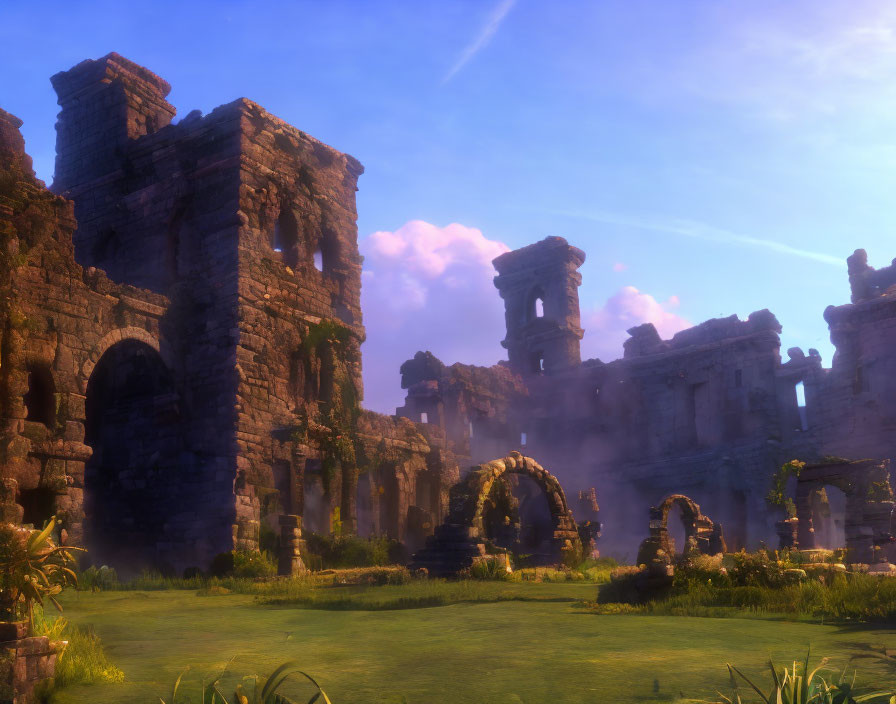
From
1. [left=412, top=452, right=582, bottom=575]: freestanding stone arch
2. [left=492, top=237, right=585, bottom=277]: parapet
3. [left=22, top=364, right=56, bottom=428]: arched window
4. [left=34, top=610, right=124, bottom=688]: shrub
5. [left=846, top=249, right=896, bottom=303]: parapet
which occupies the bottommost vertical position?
[left=34, top=610, right=124, bottom=688]: shrub

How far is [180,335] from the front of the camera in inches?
810

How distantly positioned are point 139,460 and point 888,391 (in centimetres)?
3069

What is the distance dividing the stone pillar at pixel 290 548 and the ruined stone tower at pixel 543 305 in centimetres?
3018

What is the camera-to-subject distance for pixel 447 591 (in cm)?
1232

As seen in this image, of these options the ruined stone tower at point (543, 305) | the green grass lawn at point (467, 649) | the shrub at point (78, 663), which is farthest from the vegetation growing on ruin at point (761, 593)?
the ruined stone tower at point (543, 305)

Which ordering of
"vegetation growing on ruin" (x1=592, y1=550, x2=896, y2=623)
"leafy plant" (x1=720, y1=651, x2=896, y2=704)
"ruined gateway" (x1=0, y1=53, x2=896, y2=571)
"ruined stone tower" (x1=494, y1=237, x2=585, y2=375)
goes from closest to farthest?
"leafy plant" (x1=720, y1=651, x2=896, y2=704), "vegetation growing on ruin" (x1=592, y1=550, x2=896, y2=623), "ruined gateway" (x1=0, y1=53, x2=896, y2=571), "ruined stone tower" (x1=494, y1=237, x2=585, y2=375)

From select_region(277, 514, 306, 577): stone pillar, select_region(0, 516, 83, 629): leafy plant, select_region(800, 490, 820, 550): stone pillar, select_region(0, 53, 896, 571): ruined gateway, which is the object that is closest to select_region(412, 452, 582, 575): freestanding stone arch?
select_region(277, 514, 306, 577): stone pillar

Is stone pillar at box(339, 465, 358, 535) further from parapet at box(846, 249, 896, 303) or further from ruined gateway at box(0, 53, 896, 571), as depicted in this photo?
parapet at box(846, 249, 896, 303)

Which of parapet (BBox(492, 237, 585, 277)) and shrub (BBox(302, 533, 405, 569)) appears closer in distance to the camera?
shrub (BBox(302, 533, 405, 569))

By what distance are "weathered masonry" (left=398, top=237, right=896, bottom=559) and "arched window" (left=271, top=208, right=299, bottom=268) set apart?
51.2ft

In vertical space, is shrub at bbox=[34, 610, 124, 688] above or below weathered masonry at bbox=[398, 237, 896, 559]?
below

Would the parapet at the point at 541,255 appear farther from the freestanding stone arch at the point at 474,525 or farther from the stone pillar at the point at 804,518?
the freestanding stone arch at the point at 474,525

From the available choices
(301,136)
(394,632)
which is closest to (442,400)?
(301,136)

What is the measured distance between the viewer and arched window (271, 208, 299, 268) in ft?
76.0
